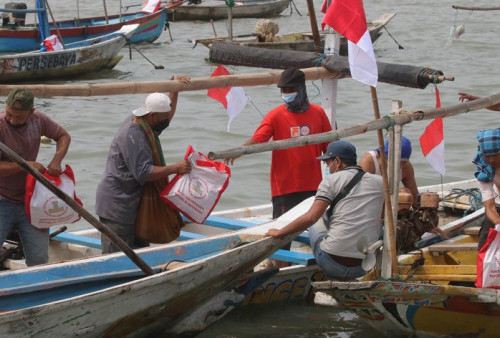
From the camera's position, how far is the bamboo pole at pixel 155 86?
240 inches

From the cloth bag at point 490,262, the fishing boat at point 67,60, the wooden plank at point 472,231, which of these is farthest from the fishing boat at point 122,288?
the fishing boat at point 67,60

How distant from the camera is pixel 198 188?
6.25 m

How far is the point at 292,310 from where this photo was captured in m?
7.25

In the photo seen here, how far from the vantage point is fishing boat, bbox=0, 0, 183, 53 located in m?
21.0

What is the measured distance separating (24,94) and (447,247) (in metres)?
3.23

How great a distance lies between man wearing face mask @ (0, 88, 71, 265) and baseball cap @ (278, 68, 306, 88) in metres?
1.58

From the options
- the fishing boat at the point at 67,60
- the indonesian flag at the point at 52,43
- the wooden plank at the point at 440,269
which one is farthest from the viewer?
the indonesian flag at the point at 52,43

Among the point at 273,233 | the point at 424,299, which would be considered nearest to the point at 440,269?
the point at 424,299

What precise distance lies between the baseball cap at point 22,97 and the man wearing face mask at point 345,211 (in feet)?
5.63

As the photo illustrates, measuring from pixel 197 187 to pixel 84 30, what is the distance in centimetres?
1674

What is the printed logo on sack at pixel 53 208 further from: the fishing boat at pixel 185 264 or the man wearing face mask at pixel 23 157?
the fishing boat at pixel 185 264

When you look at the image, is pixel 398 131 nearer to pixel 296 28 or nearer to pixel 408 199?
pixel 408 199

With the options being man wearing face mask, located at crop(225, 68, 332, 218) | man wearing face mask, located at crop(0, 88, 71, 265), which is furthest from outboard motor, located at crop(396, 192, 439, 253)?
man wearing face mask, located at crop(0, 88, 71, 265)

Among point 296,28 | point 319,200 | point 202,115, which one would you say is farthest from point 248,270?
point 296,28
